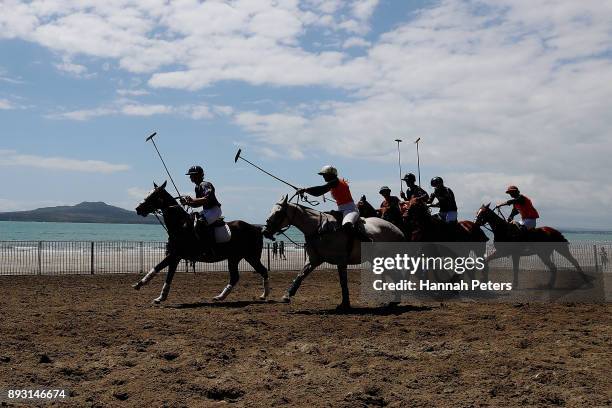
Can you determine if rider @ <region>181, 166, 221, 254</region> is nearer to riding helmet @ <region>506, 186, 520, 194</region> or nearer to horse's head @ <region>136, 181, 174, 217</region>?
horse's head @ <region>136, 181, 174, 217</region>

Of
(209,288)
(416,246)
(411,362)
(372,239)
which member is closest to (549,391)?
(411,362)

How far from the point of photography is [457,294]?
Answer: 15.8 metres

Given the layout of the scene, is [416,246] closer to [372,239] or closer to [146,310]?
[372,239]

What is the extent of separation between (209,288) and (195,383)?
11604 millimetres

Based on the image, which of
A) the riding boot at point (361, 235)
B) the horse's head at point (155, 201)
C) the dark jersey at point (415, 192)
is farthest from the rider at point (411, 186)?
the horse's head at point (155, 201)

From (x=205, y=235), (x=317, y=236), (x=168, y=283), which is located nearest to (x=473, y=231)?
(x=317, y=236)

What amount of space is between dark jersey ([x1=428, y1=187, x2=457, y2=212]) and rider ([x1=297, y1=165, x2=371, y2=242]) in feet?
12.3

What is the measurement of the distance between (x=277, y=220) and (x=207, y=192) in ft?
7.12

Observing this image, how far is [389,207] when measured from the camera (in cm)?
1659

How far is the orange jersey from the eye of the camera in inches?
529

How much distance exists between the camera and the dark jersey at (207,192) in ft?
47.6

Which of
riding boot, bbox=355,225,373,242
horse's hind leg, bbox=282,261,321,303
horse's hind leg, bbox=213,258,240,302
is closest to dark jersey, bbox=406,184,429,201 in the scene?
riding boot, bbox=355,225,373,242

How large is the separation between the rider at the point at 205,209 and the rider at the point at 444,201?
19.2 feet

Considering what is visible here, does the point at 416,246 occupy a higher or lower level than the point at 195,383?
higher
